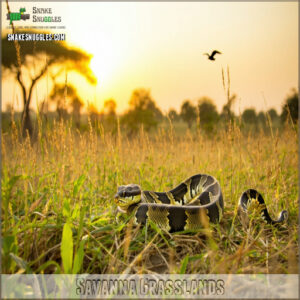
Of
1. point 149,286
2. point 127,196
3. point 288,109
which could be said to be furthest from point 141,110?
point 149,286

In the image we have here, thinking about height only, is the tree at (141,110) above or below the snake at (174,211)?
above

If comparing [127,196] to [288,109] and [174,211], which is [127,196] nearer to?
[174,211]

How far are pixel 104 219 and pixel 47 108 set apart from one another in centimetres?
240

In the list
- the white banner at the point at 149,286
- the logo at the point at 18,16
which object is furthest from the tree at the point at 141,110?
the white banner at the point at 149,286

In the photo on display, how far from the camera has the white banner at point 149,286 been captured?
256 cm

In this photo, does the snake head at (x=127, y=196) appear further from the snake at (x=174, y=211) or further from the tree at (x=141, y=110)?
the tree at (x=141, y=110)

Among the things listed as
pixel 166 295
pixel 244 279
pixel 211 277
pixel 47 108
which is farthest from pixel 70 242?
pixel 47 108

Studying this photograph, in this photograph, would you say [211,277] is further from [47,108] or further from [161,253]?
[47,108]

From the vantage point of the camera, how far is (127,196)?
4176 mm

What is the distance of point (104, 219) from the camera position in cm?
410

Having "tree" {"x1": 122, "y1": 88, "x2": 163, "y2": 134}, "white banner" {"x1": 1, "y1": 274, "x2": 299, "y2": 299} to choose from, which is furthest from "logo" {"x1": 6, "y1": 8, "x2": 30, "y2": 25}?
"tree" {"x1": 122, "y1": 88, "x2": 163, "y2": 134}

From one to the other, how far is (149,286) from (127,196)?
5.14 ft

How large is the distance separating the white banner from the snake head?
133cm

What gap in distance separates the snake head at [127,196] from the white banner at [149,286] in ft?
4.37
